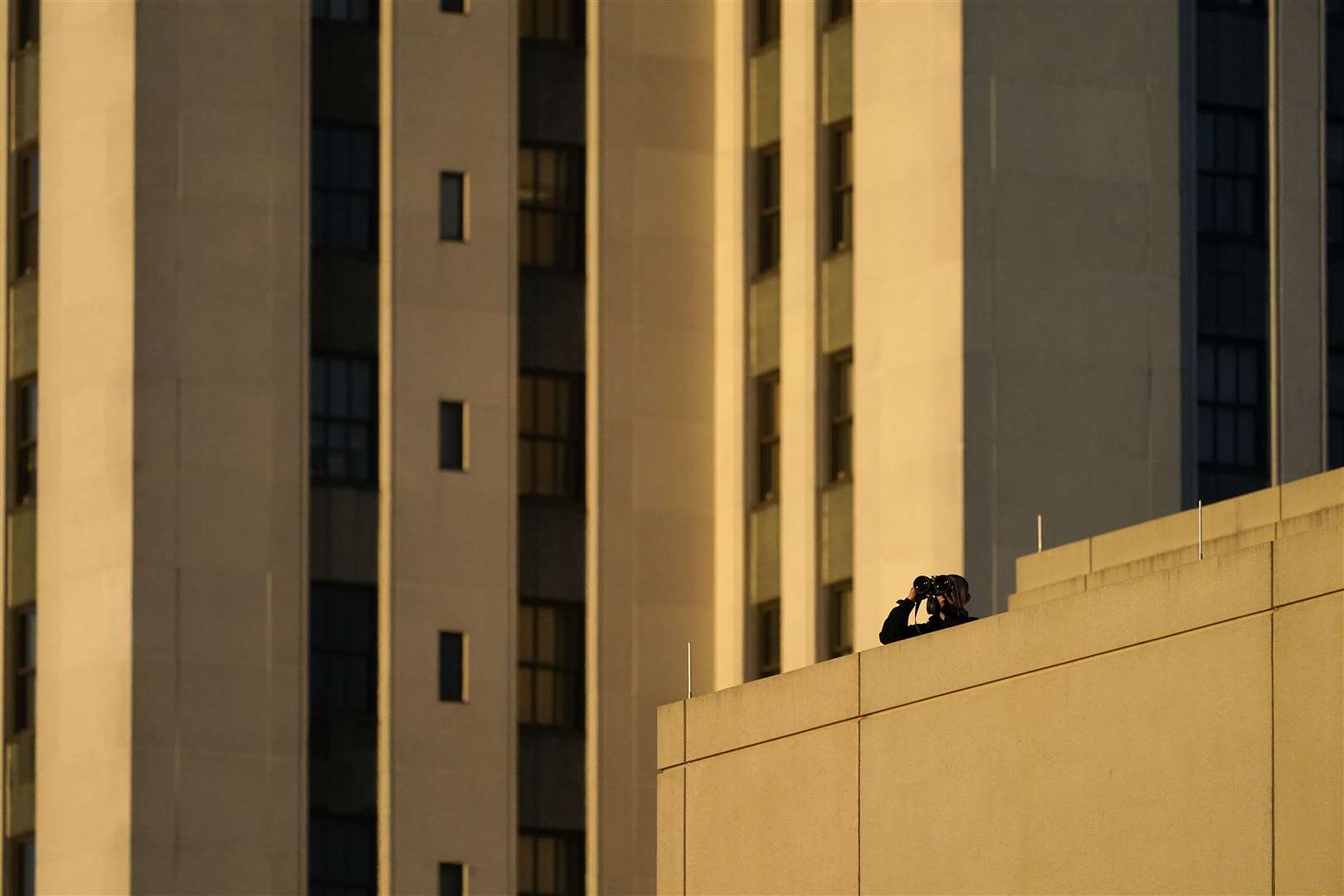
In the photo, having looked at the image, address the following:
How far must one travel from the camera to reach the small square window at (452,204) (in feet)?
181

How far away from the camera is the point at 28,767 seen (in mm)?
54469

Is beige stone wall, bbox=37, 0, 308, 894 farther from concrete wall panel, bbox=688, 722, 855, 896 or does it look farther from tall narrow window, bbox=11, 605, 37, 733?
concrete wall panel, bbox=688, 722, 855, 896

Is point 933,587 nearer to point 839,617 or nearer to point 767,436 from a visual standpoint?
point 839,617

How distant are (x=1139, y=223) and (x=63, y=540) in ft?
57.1

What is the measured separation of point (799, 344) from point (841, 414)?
60.6 inches

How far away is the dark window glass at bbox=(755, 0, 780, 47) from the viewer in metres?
56.5

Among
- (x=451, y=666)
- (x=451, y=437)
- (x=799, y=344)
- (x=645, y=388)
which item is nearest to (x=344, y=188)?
(x=451, y=437)

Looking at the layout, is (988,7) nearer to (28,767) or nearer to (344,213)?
(344,213)

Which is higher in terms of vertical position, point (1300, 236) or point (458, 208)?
point (458, 208)

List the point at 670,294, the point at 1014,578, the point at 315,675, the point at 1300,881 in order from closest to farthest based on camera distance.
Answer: the point at 1300,881 < the point at 1014,578 < the point at 315,675 < the point at 670,294

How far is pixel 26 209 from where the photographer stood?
187 ft

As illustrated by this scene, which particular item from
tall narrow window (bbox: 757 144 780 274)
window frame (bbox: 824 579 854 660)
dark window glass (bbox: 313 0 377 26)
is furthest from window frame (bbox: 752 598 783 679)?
dark window glass (bbox: 313 0 377 26)

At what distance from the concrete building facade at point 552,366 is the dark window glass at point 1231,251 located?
2.7 inches

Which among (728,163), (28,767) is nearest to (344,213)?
(728,163)
